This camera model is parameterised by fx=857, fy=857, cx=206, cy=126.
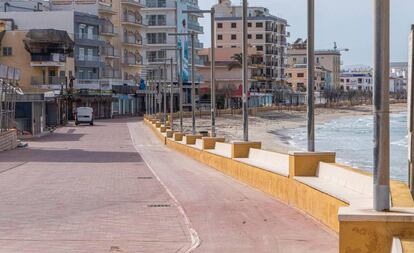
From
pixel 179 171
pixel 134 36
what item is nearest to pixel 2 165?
pixel 179 171

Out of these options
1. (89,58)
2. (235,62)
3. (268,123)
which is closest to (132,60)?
(89,58)

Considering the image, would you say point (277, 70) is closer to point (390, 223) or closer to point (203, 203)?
point (203, 203)

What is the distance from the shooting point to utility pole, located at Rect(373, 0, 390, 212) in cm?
889

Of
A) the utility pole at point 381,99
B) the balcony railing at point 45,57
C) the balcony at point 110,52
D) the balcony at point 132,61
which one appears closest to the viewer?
the utility pole at point 381,99

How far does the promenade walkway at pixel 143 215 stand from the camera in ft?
39.6

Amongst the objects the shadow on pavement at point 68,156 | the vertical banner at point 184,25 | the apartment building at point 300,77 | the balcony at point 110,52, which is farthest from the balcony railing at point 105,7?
the shadow on pavement at point 68,156

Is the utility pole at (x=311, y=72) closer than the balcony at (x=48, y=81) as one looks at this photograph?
Yes

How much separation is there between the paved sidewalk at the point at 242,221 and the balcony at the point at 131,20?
94651 millimetres

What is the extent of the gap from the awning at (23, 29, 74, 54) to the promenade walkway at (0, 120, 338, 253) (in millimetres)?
65168

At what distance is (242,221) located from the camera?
575 inches

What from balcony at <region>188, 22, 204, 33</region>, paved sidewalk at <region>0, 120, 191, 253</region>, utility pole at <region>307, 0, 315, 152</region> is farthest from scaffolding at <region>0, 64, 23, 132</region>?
balcony at <region>188, 22, 204, 33</region>

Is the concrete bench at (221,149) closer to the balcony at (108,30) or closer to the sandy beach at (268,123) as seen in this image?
the sandy beach at (268,123)

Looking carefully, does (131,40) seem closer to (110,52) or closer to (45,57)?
(110,52)

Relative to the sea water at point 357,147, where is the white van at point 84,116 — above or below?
above
